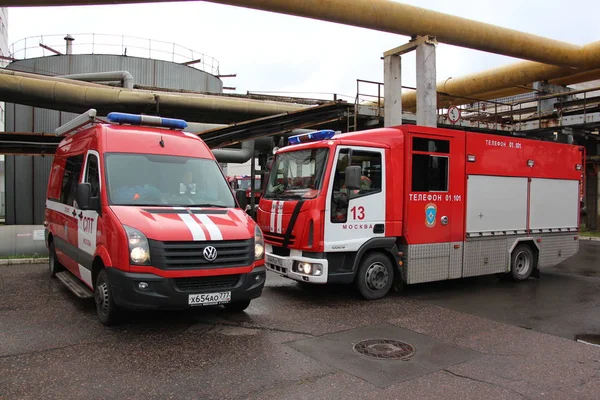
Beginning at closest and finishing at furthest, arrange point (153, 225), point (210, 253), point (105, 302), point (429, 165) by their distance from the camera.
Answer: point (153, 225)
point (210, 253)
point (105, 302)
point (429, 165)

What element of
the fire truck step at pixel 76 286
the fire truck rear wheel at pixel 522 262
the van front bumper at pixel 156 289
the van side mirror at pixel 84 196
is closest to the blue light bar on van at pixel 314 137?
the van front bumper at pixel 156 289

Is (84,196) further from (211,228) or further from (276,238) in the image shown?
(276,238)

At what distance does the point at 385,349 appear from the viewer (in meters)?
5.43

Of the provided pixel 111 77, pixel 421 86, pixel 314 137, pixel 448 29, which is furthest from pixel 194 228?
pixel 111 77

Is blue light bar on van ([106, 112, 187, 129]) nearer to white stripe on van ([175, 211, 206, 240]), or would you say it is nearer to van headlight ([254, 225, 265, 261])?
white stripe on van ([175, 211, 206, 240])

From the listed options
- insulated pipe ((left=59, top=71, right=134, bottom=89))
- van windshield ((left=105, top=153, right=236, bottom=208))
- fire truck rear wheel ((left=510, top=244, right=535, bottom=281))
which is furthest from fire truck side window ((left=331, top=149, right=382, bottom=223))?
insulated pipe ((left=59, top=71, right=134, bottom=89))

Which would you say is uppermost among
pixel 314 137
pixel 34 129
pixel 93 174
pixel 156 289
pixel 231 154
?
pixel 34 129

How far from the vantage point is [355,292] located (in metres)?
8.44

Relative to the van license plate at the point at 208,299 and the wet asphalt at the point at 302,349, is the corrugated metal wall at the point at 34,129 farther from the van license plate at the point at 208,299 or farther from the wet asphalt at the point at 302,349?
the van license plate at the point at 208,299

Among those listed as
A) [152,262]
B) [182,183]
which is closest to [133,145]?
[182,183]

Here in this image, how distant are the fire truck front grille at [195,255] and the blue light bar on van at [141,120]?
95.7 inches

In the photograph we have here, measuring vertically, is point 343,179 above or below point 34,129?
below

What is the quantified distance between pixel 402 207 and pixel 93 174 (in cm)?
509

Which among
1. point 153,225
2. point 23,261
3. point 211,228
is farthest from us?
point 23,261
